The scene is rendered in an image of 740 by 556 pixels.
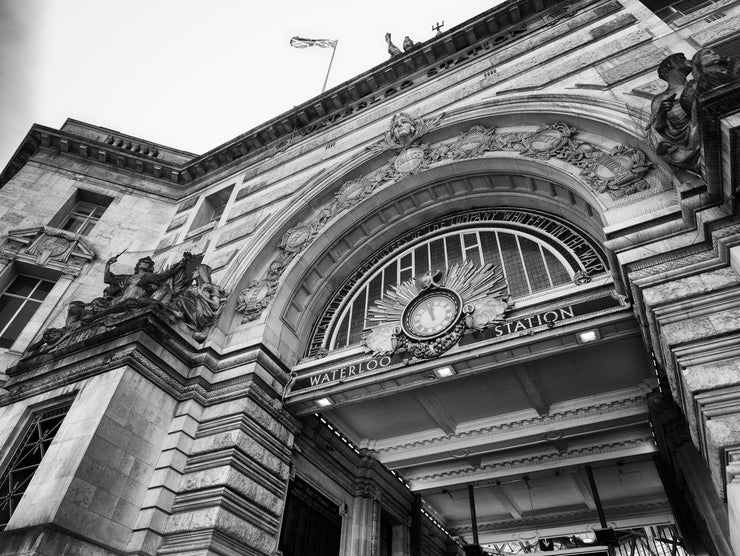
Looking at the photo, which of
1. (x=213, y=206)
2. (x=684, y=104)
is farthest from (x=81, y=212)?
(x=684, y=104)

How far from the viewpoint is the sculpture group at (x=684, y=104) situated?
7281 mm

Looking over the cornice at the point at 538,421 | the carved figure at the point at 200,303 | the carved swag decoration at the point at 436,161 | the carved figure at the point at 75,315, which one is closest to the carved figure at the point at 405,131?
the carved swag decoration at the point at 436,161

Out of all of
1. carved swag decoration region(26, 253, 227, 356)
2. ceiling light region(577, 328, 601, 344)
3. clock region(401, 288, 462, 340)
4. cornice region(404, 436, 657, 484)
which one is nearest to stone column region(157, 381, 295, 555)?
carved swag decoration region(26, 253, 227, 356)

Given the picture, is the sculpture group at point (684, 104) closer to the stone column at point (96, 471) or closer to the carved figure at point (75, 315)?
the stone column at point (96, 471)

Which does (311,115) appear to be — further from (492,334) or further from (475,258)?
(492,334)

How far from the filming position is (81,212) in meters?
19.8

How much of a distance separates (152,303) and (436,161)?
8.50 m

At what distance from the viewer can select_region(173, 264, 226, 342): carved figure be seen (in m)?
12.4

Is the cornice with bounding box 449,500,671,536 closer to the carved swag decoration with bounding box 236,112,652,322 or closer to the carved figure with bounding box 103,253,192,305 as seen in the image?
the carved swag decoration with bounding box 236,112,652,322

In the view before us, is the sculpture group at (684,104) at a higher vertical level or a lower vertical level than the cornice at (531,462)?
higher

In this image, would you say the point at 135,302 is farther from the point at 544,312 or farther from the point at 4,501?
the point at 544,312

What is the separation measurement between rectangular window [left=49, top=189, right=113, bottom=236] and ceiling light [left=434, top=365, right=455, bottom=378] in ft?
50.8

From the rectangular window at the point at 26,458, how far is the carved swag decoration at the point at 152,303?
209 cm

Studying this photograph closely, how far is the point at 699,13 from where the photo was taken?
39.2 ft
